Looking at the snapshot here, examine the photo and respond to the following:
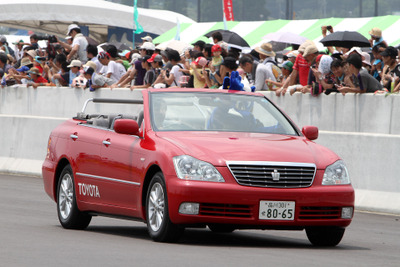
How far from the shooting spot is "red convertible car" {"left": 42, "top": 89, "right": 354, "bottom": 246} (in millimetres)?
9930

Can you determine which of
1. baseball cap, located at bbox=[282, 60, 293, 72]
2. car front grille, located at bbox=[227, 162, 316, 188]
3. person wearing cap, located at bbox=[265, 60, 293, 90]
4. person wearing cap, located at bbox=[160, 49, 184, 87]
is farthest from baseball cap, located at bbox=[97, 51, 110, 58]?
car front grille, located at bbox=[227, 162, 316, 188]

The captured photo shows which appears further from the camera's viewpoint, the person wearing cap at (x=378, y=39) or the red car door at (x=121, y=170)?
the person wearing cap at (x=378, y=39)

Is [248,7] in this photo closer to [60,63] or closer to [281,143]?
[60,63]

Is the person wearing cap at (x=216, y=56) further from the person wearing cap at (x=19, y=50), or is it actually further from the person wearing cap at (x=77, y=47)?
the person wearing cap at (x=19, y=50)

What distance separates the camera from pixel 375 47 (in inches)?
727

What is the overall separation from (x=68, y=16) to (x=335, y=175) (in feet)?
156

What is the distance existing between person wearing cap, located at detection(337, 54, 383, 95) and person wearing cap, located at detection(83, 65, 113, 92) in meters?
6.62

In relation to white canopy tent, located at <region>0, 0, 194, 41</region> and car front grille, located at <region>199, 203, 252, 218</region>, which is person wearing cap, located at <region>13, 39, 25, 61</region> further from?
white canopy tent, located at <region>0, 0, 194, 41</region>

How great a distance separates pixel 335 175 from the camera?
10352mm

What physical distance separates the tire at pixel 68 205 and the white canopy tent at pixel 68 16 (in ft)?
128

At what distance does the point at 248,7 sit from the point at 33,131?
6185 centimetres

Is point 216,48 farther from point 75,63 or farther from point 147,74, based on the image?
point 75,63

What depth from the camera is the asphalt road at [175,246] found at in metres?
8.80

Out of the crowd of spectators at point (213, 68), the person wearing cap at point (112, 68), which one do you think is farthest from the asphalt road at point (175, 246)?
the person wearing cap at point (112, 68)
